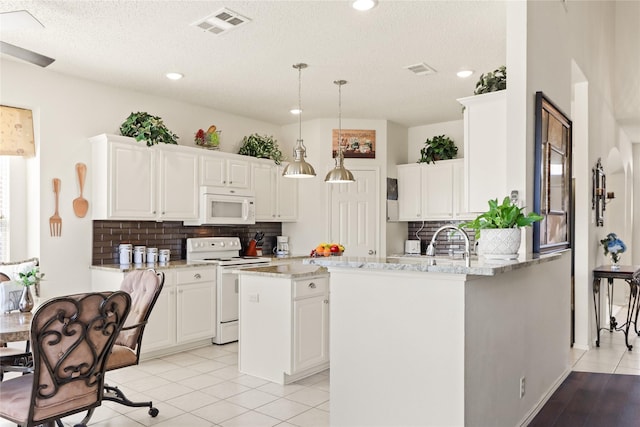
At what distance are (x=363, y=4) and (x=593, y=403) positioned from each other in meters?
3.29

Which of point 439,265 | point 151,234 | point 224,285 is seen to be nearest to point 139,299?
point 224,285

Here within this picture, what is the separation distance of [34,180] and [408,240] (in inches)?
195

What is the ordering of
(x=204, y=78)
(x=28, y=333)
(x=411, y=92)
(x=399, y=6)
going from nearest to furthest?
(x=28, y=333) < (x=399, y=6) < (x=204, y=78) < (x=411, y=92)

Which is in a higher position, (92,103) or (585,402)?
(92,103)

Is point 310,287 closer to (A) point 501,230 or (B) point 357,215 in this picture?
(A) point 501,230

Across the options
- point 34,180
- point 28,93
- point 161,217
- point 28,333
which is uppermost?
point 28,93

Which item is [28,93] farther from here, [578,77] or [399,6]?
[578,77]

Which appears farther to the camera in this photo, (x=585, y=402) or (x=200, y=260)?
(x=200, y=260)

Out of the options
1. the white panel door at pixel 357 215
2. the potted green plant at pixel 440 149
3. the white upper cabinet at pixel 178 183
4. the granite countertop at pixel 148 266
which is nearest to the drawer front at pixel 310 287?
the granite countertop at pixel 148 266

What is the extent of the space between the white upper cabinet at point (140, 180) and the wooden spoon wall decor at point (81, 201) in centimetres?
8

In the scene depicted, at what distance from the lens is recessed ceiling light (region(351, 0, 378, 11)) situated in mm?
3175

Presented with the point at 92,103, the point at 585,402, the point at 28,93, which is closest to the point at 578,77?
the point at 585,402

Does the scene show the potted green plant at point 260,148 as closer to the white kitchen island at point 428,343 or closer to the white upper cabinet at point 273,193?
the white upper cabinet at point 273,193

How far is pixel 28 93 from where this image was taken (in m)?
4.43
